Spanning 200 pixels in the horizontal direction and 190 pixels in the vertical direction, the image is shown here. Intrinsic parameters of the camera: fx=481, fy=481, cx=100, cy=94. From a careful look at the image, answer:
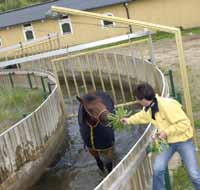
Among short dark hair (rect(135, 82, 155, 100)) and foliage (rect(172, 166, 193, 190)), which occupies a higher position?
short dark hair (rect(135, 82, 155, 100))

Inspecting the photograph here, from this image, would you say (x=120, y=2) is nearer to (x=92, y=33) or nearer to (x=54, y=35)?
(x=92, y=33)

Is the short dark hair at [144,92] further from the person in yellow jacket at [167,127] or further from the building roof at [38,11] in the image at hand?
the building roof at [38,11]

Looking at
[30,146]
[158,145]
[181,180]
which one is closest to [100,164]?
[30,146]

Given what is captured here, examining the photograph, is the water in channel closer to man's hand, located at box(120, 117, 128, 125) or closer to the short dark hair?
man's hand, located at box(120, 117, 128, 125)

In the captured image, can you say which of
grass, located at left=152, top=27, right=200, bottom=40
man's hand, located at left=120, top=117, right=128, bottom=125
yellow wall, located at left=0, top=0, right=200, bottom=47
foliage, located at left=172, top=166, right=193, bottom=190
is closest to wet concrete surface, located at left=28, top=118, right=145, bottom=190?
foliage, located at left=172, top=166, right=193, bottom=190

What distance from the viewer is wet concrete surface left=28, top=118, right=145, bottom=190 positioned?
969cm

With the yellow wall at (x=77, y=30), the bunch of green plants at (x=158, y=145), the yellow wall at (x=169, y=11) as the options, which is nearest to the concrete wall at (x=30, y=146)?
the bunch of green plants at (x=158, y=145)

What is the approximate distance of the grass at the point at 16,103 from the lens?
50.0ft

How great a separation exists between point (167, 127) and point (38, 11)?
28.4 m

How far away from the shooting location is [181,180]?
729cm

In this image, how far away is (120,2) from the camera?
1163 inches

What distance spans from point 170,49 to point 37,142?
44.4ft

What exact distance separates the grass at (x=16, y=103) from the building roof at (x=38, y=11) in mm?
13079

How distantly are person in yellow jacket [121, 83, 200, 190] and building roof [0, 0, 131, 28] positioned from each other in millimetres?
24098
